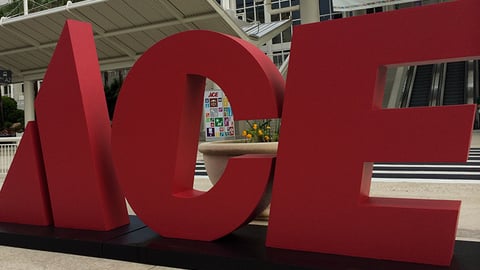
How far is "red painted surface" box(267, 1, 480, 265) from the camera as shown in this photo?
9.67 ft

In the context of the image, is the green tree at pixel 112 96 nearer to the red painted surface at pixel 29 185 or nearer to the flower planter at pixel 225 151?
the red painted surface at pixel 29 185

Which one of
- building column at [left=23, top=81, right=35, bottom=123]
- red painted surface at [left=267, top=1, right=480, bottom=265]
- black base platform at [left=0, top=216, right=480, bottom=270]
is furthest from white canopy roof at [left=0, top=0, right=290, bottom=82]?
red painted surface at [left=267, top=1, right=480, bottom=265]

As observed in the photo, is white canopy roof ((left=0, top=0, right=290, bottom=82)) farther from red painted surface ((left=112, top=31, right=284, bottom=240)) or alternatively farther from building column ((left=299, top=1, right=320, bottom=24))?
red painted surface ((left=112, top=31, right=284, bottom=240))

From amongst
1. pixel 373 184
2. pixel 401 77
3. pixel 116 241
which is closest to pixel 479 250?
pixel 116 241

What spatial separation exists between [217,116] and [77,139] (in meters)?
11.4

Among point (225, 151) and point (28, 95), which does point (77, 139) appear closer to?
point (225, 151)

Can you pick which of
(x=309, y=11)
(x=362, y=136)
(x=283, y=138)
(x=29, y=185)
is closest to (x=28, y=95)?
(x=309, y=11)

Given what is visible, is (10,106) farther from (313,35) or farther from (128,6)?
(313,35)

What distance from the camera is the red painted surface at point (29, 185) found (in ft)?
15.4

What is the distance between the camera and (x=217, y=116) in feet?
51.7

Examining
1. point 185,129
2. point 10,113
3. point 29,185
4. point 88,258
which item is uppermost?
point 185,129

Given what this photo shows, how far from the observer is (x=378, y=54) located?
3178 mm

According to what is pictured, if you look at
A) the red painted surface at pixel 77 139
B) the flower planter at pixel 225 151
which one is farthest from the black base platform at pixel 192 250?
the flower planter at pixel 225 151

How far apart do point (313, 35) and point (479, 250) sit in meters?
2.03
